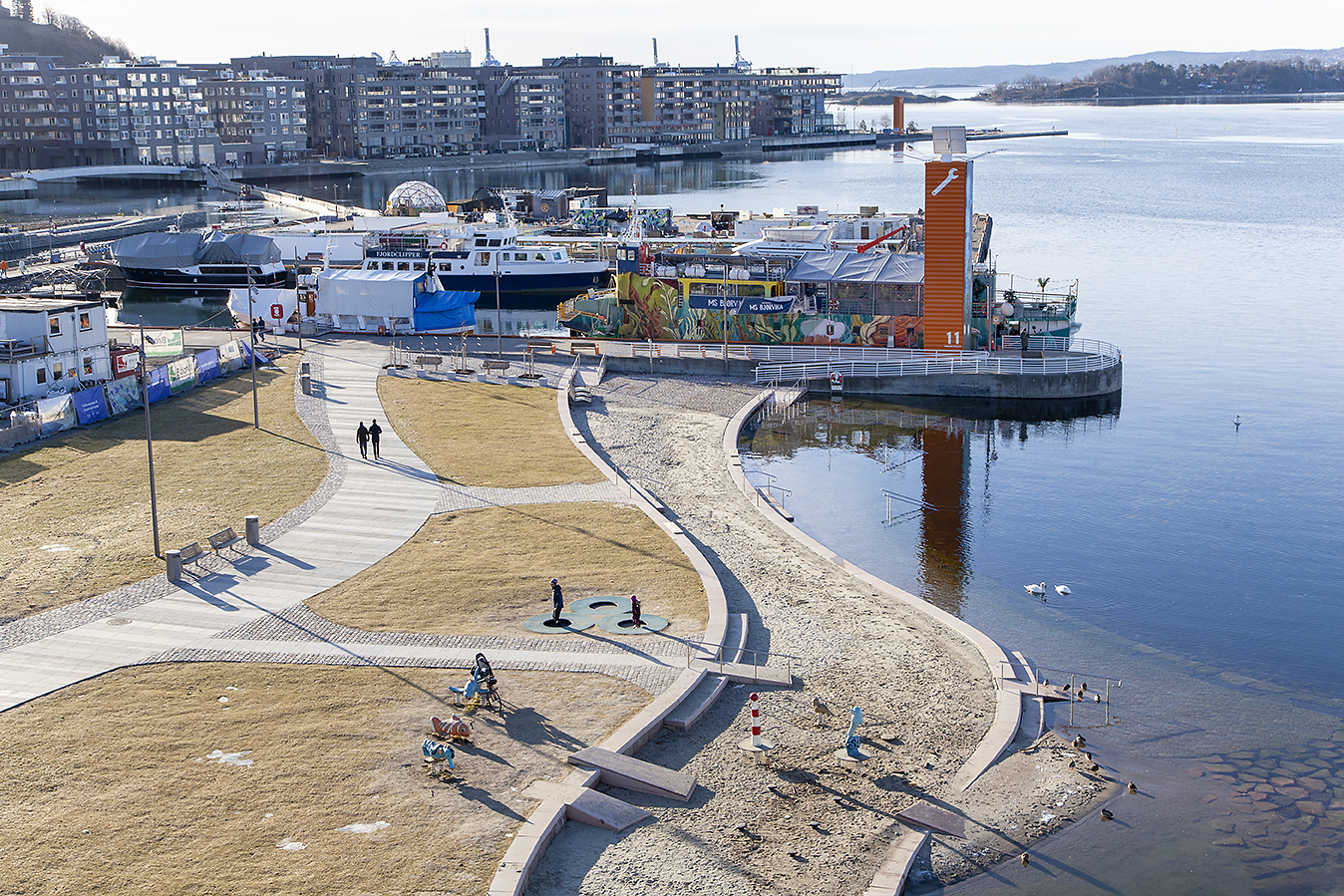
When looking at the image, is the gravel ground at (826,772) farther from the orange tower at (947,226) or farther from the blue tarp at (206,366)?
the blue tarp at (206,366)

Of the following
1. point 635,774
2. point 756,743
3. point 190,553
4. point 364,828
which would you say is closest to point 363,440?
point 190,553

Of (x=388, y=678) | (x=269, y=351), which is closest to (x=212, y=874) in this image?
(x=388, y=678)

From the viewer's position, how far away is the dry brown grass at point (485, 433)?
3934 cm

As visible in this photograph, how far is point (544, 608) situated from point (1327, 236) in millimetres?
105351

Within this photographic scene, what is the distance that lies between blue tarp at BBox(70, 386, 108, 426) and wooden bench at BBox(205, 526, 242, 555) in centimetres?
1669

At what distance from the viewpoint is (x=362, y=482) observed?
37.9 meters

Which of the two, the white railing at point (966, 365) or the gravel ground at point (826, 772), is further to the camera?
the white railing at point (966, 365)

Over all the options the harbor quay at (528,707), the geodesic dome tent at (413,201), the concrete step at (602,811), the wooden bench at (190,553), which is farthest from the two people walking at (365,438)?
the geodesic dome tent at (413,201)

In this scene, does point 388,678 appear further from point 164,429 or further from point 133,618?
point 164,429

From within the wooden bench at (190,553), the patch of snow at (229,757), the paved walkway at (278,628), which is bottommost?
the patch of snow at (229,757)

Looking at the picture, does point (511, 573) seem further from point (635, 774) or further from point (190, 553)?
point (635, 774)

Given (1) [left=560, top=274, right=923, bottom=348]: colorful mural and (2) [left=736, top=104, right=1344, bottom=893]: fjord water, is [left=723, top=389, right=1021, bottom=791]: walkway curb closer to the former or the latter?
(2) [left=736, top=104, right=1344, bottom=893]: fjord water

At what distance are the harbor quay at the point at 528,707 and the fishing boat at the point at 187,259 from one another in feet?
207

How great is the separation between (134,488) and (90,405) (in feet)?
33.7
